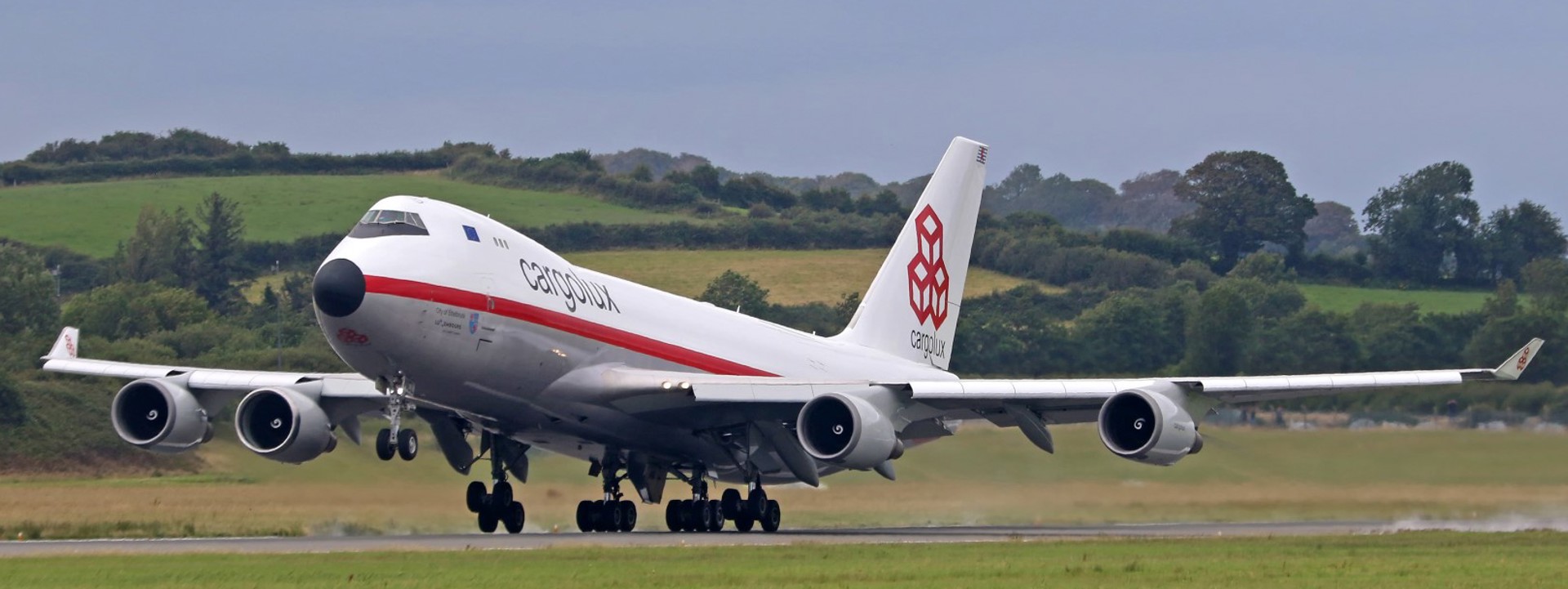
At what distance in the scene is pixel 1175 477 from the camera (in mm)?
36750

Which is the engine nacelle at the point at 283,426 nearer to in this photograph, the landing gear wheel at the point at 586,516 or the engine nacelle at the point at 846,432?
the landing gear wheel at the point at 586,516

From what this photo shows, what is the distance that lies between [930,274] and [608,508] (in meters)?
9.87

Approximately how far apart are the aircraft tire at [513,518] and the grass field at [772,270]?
44.9 meters

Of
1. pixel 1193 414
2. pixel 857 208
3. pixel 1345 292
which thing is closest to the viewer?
pixel 1193 414

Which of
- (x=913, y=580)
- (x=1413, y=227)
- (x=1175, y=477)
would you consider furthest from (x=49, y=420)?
(x=1413, y=227)

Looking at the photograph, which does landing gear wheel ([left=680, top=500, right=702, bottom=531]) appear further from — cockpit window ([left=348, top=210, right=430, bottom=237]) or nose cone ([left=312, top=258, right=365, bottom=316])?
nose cone ([left=312, top=258, right=365, bottom=316])

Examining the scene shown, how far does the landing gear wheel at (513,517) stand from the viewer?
107 ft

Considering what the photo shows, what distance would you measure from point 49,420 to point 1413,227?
7108cm

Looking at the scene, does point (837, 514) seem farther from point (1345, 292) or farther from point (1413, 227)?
point (1413, 227)

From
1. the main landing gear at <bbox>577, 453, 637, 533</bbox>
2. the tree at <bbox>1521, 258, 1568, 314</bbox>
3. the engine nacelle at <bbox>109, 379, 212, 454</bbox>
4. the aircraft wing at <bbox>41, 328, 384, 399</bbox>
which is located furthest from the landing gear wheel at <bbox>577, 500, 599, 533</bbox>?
the tree at <bbox>1521, 258, 1568, 314</bbox>

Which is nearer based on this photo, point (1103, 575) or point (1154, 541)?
point (1103, 575)

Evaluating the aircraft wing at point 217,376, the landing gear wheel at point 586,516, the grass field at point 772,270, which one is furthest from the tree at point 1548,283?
the aircraft wing at point 217,376

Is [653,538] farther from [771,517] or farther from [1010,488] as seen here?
[1010,488]

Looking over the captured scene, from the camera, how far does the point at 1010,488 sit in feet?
120
